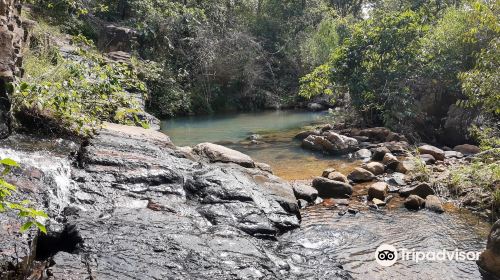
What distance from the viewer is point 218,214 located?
16.4 feet

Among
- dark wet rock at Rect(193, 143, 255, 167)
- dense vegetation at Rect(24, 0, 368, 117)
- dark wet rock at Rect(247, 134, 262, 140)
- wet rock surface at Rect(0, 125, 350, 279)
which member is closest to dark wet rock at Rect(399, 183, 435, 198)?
wet rock surface at Rect(0, 125, 350, 279)

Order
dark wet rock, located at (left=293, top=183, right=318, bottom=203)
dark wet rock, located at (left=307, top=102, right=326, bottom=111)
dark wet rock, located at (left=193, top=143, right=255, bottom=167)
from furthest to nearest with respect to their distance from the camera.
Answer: dark wet rock, located at (left=307, top=102, right=326, bottom=111), dark wet rock, located at (left=193, top=143, right=255, bottom=167), dark wet rock, located at (left=293, top=183, right=318, bottom=203)

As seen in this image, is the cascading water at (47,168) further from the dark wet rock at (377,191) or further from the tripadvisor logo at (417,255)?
the dark wet rock at (377,191)

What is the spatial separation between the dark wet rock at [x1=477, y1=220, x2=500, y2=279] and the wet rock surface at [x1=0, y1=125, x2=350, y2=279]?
1.51 metres

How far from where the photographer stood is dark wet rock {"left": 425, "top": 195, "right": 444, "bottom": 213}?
21.0 feet

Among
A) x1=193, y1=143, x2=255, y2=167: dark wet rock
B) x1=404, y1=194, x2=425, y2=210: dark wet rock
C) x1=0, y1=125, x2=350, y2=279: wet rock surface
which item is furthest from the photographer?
x1=193, y1=143, x2=255, y2=167: dark wet rock

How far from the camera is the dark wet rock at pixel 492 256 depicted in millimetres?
4430

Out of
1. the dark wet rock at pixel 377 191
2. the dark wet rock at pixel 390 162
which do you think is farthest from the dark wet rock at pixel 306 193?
the dark wet rock at pixel 390 162

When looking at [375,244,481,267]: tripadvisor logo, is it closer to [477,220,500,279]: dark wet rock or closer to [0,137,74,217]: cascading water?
[477,220,500,279]: dark wet rock

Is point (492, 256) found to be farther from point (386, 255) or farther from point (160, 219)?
point (160, 219)

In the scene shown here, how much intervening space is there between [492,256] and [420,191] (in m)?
2.56

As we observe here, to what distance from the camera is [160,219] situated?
439 cm

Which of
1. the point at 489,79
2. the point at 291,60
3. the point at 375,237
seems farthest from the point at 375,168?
the point at 291,60

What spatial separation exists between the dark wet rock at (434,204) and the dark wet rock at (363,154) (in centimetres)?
339
